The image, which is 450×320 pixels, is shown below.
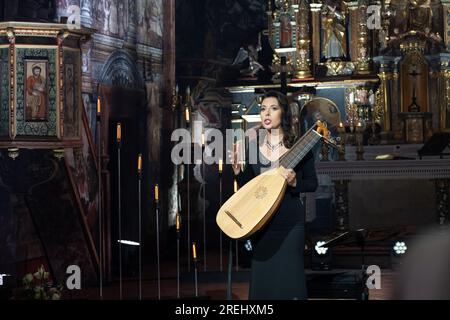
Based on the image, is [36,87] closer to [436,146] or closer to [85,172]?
[85,172]

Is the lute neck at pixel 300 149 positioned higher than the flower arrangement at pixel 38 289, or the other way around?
the lute neck at pixel 300 149

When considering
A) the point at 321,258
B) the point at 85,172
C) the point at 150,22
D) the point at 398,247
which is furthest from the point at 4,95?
the point at 150,22

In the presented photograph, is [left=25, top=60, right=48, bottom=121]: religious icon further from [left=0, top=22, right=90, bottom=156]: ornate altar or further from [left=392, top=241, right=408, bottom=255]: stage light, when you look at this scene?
[left=392, top=241, right=408, bottom=255]: stage light

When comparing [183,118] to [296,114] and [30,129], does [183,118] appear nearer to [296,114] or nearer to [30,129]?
[296,114]

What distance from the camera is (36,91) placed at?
12.7 metres

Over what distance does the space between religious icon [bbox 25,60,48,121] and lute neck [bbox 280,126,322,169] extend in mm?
6326

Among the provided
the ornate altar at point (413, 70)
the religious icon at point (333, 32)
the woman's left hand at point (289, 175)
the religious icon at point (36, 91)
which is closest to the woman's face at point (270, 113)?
the woman's left hand at point (289, 175)

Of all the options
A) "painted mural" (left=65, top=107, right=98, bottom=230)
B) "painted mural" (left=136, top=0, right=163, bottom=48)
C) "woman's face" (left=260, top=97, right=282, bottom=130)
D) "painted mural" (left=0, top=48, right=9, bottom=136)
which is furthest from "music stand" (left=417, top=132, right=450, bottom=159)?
"woman's face" (left=260, top=97, right=282, bottom=130)

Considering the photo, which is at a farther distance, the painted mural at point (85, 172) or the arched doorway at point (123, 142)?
the arched doorway at point (123, 142)

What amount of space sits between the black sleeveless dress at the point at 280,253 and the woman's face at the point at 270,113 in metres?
0.32

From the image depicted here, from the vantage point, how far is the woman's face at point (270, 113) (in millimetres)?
7074

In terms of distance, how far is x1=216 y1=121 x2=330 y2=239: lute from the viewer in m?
6.71

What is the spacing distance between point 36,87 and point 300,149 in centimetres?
662

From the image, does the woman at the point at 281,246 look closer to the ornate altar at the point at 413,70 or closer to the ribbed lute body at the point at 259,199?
the ribbed lute body at the point at 259,199
